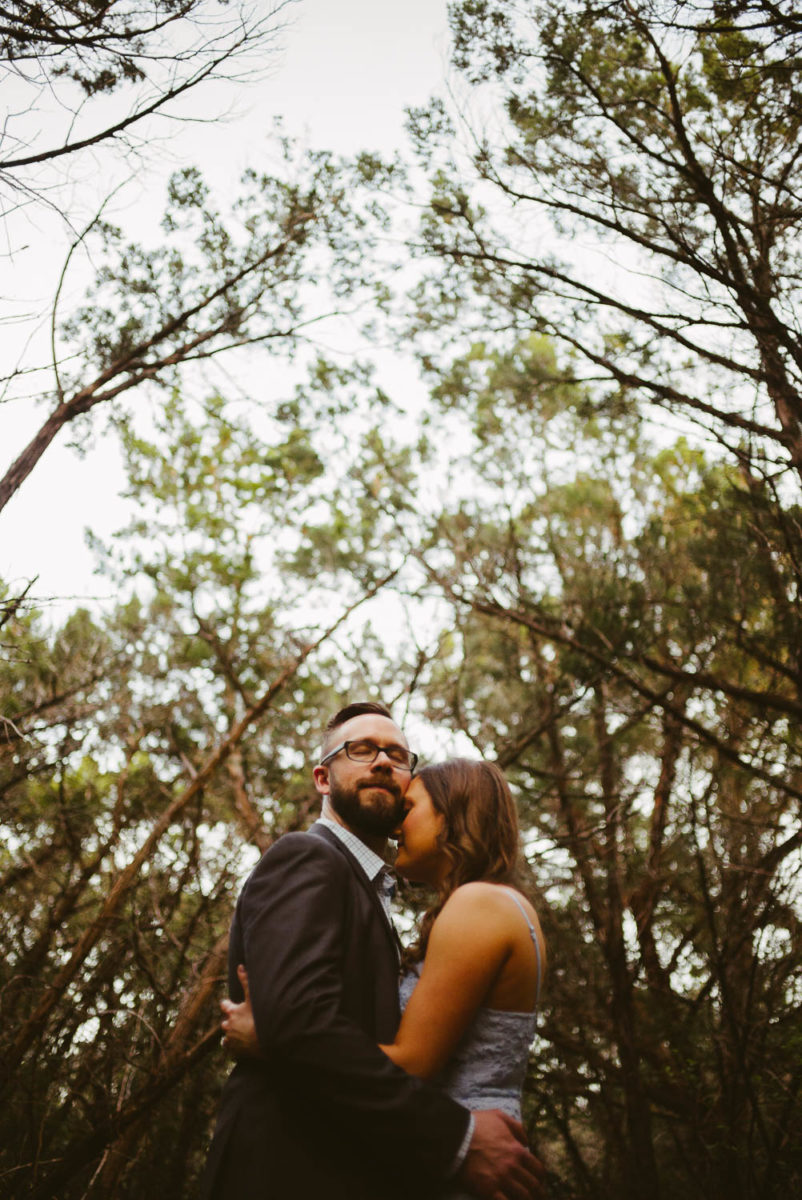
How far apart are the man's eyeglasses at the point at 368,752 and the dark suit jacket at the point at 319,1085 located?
1.70 feet

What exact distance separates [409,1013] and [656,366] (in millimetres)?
4853

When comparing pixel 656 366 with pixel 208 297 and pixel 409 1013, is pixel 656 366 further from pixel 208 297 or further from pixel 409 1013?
pixel 409 1013

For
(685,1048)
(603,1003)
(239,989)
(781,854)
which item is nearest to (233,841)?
(603,1003)

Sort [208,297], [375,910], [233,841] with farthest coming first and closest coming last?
[233,841] → [208,297] → [375,910]

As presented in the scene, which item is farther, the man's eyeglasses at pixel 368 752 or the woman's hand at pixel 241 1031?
the man's eyeglasses at pixel 368 752

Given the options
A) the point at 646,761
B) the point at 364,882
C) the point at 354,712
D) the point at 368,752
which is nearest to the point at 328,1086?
the point at 364,882

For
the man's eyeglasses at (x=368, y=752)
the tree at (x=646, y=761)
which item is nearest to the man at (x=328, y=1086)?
the man's eyeglasses at (x=368, y=752)

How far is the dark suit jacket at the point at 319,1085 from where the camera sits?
4.89ft

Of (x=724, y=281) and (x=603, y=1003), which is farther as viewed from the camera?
(x=603, y=1003)

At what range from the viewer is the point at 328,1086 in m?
1.48

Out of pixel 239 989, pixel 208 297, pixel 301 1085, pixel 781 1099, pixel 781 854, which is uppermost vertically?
pixel 208 297

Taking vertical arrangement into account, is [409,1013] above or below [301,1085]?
above

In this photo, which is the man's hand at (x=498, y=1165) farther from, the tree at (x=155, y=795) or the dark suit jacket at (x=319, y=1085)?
the tree at (x=155, y=795)

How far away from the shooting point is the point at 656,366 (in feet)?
18.0
